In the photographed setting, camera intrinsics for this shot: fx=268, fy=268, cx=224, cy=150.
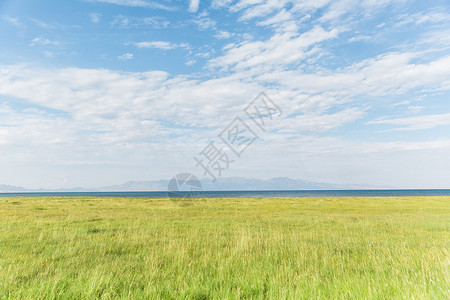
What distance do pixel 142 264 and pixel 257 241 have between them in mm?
4953

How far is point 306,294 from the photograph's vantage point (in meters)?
5.15

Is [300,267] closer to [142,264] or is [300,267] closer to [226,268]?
[226,268]

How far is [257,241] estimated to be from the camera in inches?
435

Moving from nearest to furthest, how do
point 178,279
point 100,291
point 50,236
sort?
point 100,291 < point 178,279 < point 50,236

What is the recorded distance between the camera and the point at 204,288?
5664 millimetres

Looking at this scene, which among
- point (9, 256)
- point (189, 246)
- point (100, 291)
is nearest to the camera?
point (100, 291)

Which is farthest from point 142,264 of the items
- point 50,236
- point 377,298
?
point 50,236

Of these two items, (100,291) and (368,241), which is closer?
(100,291)

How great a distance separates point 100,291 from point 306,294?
4181 mm

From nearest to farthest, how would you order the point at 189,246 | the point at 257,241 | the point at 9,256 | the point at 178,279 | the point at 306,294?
1. the point at 306,294
2. the point at 178,279
3. the point at 9,256
4. the point at 189,246
5. the point at 257,241

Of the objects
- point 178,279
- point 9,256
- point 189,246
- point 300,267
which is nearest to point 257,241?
point 189,246

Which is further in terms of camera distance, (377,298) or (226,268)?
(226,268)

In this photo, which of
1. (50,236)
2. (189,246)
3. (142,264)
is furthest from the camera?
(50,236)

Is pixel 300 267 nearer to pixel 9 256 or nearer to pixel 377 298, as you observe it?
pixel 377 298
